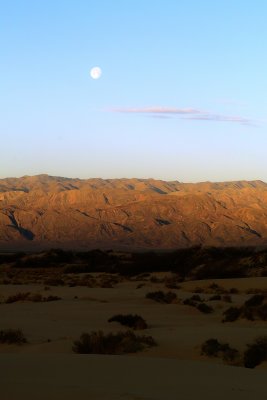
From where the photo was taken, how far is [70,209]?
12662cm

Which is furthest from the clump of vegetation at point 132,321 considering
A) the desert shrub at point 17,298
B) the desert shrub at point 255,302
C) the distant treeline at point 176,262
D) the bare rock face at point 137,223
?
the bare rock face at point 137,223

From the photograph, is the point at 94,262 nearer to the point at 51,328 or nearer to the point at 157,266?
the point at 157,266

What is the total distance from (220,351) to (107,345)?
210 centimetres

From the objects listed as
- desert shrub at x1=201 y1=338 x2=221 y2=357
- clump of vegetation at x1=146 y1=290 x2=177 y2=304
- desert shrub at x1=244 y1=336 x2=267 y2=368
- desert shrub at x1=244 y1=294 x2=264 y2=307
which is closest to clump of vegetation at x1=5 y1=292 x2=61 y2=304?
clump of vegetation at x1=146 y1=290 x2=177 y2=304

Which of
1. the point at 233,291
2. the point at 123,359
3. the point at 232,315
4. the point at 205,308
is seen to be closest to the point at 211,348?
the point at 123,359

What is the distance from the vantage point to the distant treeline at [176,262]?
39.1 m

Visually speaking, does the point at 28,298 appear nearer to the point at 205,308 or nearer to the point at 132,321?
the point at 205,308

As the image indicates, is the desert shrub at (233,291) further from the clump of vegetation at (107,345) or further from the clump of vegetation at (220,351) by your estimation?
the clump of vegetation at (220,351)

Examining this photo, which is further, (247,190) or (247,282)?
(247,190)

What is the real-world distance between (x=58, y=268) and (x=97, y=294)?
88.4 ft

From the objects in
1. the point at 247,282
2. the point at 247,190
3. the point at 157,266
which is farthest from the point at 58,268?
the point at 247,190

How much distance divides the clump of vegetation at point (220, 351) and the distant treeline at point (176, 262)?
26698 millimetres

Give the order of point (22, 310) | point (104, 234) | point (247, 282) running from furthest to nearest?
point (104, 234), point (247, 282), point (22, 310)

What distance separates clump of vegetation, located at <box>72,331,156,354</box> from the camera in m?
10.2
